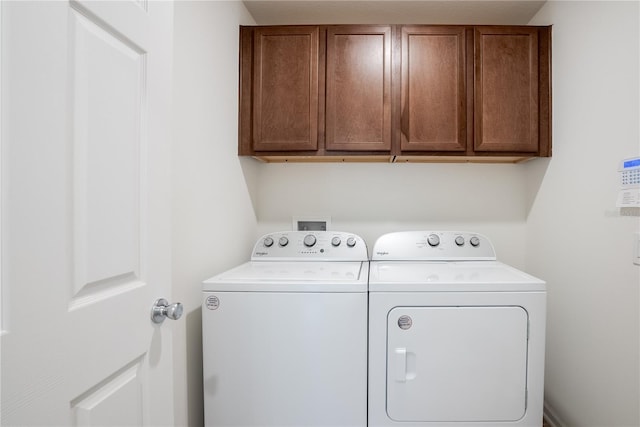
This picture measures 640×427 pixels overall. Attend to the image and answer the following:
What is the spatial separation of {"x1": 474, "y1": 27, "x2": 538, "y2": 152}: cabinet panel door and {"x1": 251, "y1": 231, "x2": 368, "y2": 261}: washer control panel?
2.88 ft

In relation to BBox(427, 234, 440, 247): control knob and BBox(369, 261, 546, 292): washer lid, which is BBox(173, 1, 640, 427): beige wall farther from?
BBox(369, 261, 546, 292): washer lid

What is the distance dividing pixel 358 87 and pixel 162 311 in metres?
1.44

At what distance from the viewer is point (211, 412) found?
4.30 ft

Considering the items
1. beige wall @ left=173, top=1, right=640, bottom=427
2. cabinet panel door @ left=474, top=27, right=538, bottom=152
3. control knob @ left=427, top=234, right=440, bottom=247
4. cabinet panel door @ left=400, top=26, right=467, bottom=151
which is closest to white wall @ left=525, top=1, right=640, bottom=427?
beige wall @ left=173, top=1, right=640, bottom=427

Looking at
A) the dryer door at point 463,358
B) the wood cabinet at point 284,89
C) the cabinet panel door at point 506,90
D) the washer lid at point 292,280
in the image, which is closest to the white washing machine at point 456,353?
the dryer door at point 463,358

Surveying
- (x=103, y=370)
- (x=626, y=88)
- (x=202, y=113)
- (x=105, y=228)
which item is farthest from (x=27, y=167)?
(x=626, y=88)

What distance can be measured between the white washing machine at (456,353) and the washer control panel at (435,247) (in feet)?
1.81

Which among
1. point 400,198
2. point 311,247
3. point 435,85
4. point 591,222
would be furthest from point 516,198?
point 311,247

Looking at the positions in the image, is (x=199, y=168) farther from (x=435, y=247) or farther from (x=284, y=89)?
(x=435, y=247)

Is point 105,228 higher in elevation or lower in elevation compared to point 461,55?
lower

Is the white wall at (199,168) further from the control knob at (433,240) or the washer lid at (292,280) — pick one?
the control knob at (433,240)

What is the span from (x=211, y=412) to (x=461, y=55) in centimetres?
210

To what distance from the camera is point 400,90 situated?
1727mm

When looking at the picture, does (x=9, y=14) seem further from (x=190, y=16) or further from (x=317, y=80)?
(x=317, y=80)
